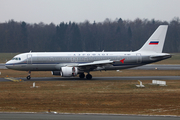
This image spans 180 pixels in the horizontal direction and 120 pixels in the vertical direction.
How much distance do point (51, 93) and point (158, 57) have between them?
67.3ft

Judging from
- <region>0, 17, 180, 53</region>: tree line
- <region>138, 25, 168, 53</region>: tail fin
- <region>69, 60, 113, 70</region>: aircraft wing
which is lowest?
<region>69, 60, 113, 70</region>: aircraft wing

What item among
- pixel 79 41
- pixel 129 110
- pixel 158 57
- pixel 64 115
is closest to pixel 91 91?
pixel 129 110

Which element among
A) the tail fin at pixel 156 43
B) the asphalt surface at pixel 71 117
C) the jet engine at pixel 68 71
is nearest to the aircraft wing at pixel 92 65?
the jet engine at pixel 68 71

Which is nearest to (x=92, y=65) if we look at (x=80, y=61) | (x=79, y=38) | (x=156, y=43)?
(x=80, y=61)

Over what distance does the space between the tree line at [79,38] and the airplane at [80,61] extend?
79424mm

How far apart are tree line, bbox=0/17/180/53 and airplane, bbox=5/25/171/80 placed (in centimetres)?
7942

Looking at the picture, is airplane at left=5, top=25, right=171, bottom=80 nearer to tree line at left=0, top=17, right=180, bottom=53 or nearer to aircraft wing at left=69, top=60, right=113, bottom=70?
aircraft wing at left=69, top=60, right=113, bottom=70

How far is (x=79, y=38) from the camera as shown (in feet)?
416

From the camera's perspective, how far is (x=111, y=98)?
23.4m

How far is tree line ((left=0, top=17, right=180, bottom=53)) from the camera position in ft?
402

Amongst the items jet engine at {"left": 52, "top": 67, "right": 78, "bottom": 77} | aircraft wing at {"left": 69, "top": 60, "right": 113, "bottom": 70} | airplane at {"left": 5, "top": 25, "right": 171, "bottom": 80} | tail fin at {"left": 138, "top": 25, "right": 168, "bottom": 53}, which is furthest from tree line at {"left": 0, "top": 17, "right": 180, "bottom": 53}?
jet engine at {"left": 52, "top": 67, "right": 78, "bottom": 77}

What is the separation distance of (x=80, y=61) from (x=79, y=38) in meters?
89.0

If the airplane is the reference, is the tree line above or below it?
above

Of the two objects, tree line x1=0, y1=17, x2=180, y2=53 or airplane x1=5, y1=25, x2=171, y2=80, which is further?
tree line x1=0, y1=17, x2=180, y2=53
